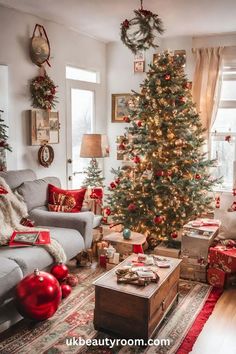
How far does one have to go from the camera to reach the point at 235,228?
13.0ft

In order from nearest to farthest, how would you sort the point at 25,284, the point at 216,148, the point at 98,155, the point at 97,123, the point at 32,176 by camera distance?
the point at 25,284 → the point at 32,176 → the point at 98,155 → the point at 216,148 → the point at 97,123

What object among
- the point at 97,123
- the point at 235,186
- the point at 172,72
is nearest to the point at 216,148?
the point at 235,186

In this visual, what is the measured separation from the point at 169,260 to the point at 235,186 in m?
2.36

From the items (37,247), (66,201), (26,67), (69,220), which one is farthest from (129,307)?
(26,67)

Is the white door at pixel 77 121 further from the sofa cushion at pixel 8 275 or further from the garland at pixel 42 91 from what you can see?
the sofa cushion at pixel 8 275

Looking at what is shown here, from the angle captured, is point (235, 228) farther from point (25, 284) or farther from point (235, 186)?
point (25, 284)

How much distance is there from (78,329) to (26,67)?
118 inches

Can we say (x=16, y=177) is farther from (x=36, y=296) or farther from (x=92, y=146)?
(x=36, y=296)

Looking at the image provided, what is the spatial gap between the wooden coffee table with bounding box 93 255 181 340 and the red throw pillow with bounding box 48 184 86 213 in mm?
1427

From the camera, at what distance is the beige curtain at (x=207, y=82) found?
5105mm

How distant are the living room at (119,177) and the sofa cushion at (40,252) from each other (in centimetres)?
2

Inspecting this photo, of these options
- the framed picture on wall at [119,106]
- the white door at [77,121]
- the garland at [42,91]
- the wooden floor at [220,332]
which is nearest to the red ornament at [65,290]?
the wooden floor at [220,332]

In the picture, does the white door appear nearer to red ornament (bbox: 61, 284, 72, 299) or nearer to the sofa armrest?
the sofa armrest

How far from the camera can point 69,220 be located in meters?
3.84
